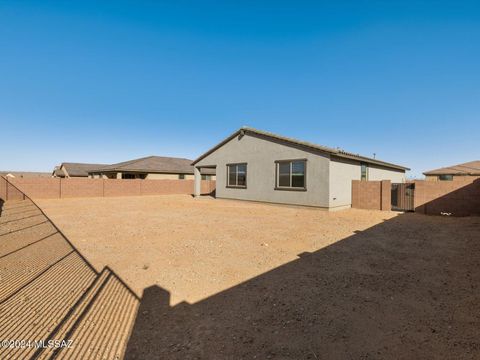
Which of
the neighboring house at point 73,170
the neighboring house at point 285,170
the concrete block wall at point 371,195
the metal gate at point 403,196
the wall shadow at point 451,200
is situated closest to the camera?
the wall shadow at point 451,200

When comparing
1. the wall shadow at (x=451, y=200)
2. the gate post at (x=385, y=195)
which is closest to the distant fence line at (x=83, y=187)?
the gate post at (x=385, y=195)

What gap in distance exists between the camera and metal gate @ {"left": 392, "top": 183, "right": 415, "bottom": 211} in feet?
43.8

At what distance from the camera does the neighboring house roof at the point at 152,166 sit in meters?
28.0

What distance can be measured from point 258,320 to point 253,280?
1281 mm

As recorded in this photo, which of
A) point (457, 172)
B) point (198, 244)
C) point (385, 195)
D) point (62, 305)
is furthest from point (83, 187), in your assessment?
point (457, 172)

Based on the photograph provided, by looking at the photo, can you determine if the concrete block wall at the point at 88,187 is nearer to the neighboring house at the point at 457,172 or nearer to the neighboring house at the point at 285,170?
the neighboring house at the point at 285,170

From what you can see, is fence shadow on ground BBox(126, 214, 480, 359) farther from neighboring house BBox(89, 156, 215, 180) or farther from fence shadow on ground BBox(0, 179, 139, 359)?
neighboring house BBox(89, 156, 215, 180)

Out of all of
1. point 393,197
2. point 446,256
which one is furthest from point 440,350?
point 393,197

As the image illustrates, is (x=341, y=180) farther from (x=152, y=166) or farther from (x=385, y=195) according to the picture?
(x=152, y=166)

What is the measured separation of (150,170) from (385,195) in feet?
80.9

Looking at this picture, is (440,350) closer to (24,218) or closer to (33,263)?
(33,263)

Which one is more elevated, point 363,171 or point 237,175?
point 363,171

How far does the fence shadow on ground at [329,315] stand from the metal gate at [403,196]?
8.80 meters

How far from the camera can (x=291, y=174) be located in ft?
48.4
